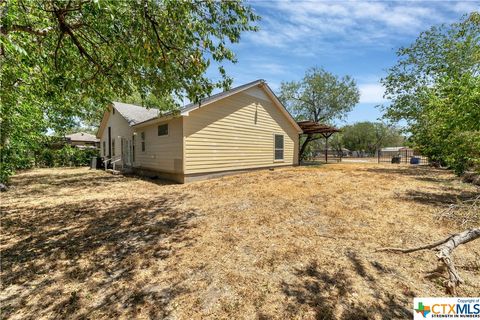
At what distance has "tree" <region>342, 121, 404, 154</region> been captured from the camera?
52750 mm

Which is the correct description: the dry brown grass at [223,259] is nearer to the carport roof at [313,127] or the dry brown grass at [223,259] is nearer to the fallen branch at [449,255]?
the fallen branch at [449,255]

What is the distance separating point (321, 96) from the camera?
3028 cm

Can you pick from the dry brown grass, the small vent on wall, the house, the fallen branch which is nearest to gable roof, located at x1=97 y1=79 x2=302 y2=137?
the house

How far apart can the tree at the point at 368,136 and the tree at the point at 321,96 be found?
78.6 ft

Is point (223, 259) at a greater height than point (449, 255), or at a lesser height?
lesser

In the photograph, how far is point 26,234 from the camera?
4.54m

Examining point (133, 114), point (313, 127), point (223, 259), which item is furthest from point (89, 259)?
point (313, 127)

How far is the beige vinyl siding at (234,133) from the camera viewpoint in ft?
33.9

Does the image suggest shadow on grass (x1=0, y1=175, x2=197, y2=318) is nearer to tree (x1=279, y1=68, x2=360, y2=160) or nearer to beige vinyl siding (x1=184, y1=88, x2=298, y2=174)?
beige vinyl siding (x1=184, y1=88, x2=298, y2=174)

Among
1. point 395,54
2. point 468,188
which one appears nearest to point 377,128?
point 395,54

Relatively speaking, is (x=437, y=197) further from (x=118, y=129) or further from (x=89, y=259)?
(x=118, y=129)

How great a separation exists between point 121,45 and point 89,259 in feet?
12.9

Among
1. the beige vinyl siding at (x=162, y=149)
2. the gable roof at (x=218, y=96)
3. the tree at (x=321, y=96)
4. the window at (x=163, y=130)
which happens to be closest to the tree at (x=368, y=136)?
the tree at (x=321, y=96)

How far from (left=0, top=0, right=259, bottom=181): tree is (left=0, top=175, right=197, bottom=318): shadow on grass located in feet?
7.86
